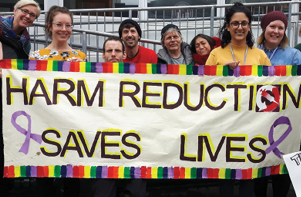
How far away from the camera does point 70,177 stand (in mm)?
3203

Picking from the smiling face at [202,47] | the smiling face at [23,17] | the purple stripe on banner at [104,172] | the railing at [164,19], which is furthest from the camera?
the railing at [164,19]

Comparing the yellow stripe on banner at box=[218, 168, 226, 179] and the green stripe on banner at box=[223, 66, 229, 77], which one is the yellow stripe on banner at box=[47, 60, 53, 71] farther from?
the yellow stripe on banner at box=[218, 168, 226, 179]

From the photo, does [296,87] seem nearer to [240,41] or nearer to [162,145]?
[240,41]

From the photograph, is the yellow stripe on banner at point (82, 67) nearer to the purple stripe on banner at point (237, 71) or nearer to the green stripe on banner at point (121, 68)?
the green stripe on banner at point (121, 68)

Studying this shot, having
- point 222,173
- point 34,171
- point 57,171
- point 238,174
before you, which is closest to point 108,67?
point 57,171

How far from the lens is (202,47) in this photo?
3885mm

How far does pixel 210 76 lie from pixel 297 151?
1080mm

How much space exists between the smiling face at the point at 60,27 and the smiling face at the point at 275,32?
1.97m

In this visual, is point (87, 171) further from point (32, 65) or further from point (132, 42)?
point (132, 42)

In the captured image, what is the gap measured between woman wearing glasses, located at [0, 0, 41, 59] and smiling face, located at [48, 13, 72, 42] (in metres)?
0.34

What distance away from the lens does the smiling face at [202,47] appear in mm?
3889

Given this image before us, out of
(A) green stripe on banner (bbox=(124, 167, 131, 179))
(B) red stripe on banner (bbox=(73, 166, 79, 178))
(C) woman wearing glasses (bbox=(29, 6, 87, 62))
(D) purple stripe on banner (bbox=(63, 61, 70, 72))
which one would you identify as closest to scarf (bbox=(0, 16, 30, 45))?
(C) woman wearing glasses (bbox=(29, 6, 87, 62))

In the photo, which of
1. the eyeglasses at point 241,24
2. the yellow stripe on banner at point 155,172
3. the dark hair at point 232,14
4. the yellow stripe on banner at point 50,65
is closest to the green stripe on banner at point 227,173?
the yellow stripe on banner at point 155,172

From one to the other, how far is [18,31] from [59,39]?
1.74 feet
